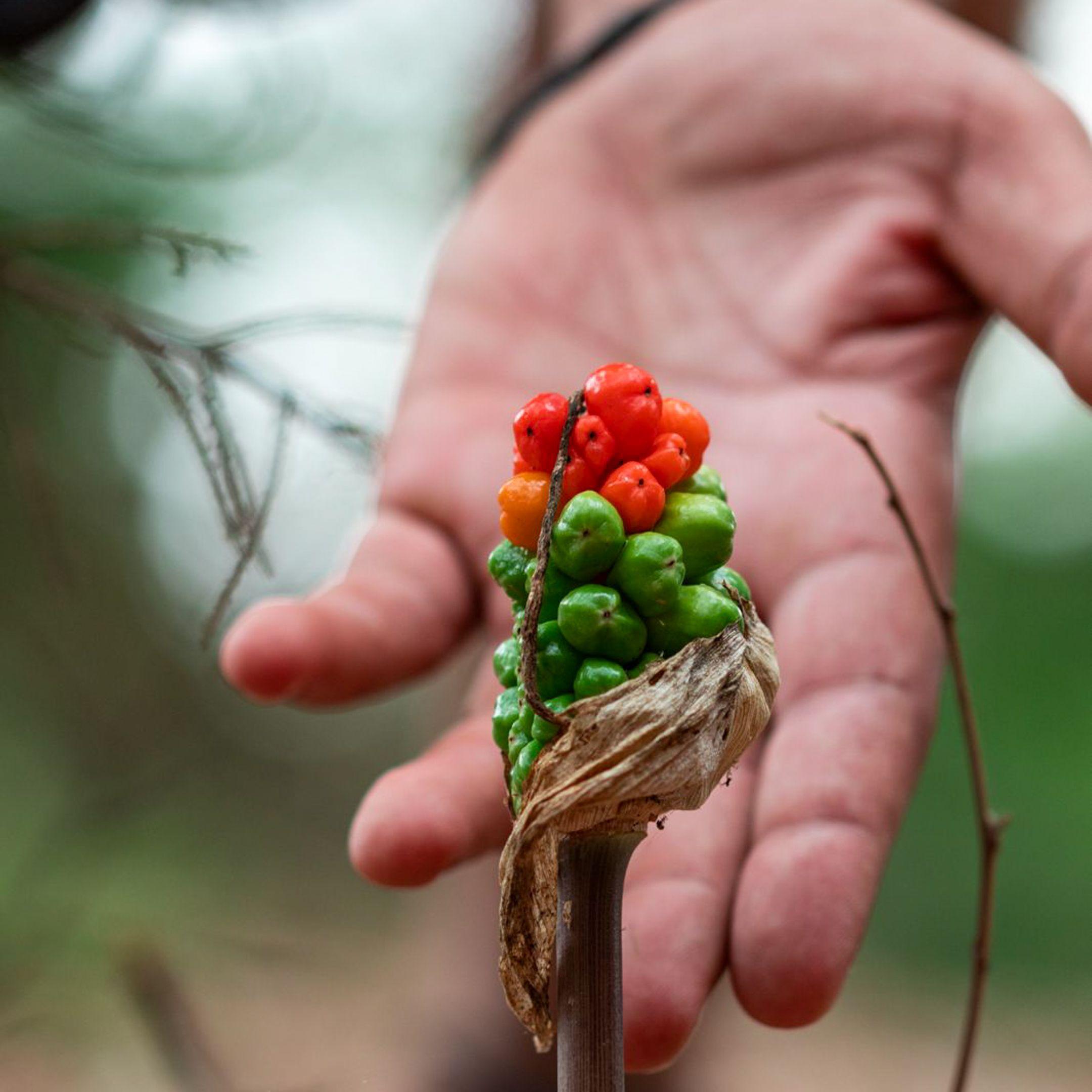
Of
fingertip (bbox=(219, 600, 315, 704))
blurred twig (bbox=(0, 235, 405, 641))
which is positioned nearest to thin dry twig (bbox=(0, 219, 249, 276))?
blurred twig (bbox=(0, 235, 405, 641))

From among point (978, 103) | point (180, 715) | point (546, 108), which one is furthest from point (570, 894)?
point (180, 715)

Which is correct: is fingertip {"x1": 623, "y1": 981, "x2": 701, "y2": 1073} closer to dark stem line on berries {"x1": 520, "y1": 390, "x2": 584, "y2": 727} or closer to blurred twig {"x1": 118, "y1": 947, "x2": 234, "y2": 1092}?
dark stem line on berries {"x1": 520, "y1": 390, "x2": 584, "y2": 727}

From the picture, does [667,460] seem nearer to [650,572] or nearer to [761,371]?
[650,572]

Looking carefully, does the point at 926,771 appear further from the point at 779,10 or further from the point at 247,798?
the point at 779,10

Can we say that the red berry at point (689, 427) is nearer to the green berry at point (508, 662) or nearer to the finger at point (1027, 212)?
the green berry at point (508, 662)

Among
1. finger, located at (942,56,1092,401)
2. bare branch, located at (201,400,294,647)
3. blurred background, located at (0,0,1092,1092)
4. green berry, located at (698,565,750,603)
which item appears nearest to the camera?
green berry, located at (698,565,750,603)

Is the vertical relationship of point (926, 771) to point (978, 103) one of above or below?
below
